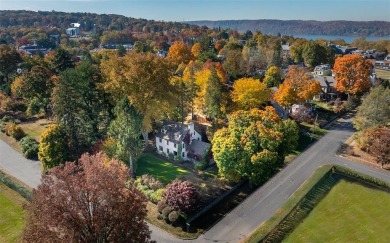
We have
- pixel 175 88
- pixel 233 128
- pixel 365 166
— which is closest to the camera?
pixel 233 128

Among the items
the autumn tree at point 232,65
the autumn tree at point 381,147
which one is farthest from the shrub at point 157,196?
the autumn tree at point 232,65

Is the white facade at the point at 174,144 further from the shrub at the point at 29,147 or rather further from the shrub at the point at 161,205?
the shrub at the point at 29,147

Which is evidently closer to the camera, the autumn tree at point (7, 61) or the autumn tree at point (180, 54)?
the autumn tree at point (7, 61)

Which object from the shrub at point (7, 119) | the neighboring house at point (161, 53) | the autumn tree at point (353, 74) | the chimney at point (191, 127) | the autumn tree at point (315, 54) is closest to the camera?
the chimney at point (191, 127)

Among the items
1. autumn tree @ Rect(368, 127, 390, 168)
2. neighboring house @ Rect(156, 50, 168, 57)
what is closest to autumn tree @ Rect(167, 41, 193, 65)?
neighboring house @ Rect(156, 50, 168, 57)

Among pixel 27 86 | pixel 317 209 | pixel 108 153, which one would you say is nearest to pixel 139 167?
pixel 108 153

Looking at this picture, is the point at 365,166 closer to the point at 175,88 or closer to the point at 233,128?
the point at 233,128

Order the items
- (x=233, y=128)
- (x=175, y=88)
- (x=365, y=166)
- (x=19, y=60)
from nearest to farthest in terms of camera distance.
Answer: (x=233, y=128)
(x=365, y=166)
(x=175, y=88)
(x=19, y=60)
